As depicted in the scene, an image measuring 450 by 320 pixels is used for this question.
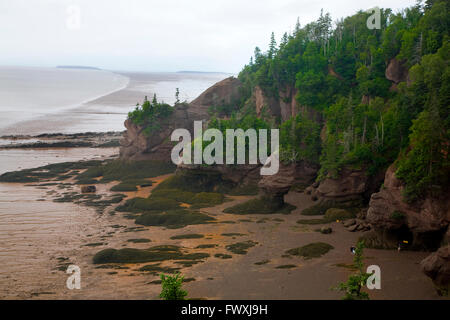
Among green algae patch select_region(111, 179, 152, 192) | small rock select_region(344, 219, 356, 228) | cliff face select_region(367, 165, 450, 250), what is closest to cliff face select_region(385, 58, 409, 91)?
small rock select_region(344, 219, 356, 228)

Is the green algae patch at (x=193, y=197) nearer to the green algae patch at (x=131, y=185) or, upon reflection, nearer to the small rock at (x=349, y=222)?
the green algae patch at (x=131, y=185)

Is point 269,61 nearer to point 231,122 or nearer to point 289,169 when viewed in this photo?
point 231,122

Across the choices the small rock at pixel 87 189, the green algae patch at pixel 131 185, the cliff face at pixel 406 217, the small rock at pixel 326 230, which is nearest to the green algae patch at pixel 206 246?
the small rock at pixel 326 230

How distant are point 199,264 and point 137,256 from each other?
19.5 ft

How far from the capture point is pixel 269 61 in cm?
8106

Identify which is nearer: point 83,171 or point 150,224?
point 150,224

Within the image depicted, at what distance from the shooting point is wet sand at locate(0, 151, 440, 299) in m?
31.0

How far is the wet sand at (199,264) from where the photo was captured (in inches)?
1219

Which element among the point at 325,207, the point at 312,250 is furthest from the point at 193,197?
the point at 312,250

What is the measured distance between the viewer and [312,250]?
38.2 meters

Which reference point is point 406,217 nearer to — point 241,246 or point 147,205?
point 241,246
